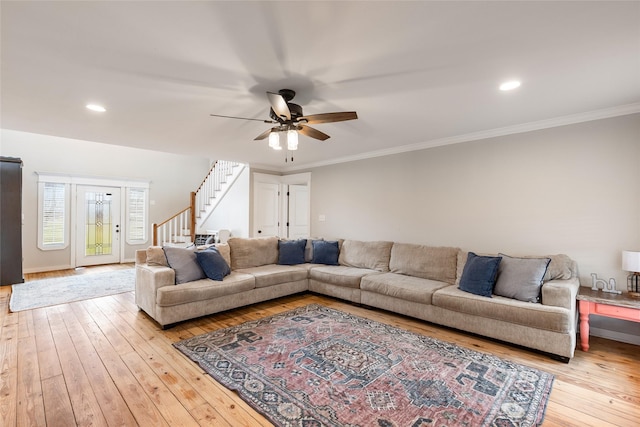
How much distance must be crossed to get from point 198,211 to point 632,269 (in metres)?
8.30

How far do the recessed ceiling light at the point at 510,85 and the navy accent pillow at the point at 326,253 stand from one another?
337cm

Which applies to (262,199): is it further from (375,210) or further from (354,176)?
(375,210)

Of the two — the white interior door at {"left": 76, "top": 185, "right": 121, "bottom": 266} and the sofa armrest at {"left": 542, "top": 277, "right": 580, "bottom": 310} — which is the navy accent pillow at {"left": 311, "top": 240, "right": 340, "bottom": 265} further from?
the white interior door at {"left": 76, "top": 185, "right": 121, "bottom": 266}

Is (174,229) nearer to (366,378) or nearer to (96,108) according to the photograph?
(96,108)

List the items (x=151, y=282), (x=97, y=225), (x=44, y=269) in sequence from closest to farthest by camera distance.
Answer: (x=151, y=282)
(x=44, y=269)
(x=97, y=225)

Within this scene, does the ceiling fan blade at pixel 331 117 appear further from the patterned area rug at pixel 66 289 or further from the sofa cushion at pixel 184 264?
the patterned area rug at pixel 66 289

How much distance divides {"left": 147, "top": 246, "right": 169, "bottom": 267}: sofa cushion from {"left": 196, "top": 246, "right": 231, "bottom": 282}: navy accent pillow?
413 millimetres

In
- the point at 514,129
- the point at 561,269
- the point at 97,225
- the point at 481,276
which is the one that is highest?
the point at 514,129

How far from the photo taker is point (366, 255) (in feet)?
15.6

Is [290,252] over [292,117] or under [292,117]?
under

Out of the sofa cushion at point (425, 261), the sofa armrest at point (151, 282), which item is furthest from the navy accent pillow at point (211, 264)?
the sofa cushion at point (425, 261)

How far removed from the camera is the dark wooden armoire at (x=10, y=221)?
16.6 feet

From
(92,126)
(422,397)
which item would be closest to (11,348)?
(92,126)

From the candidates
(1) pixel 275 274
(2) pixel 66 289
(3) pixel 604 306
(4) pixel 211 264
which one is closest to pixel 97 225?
(2) pixel 66 289
